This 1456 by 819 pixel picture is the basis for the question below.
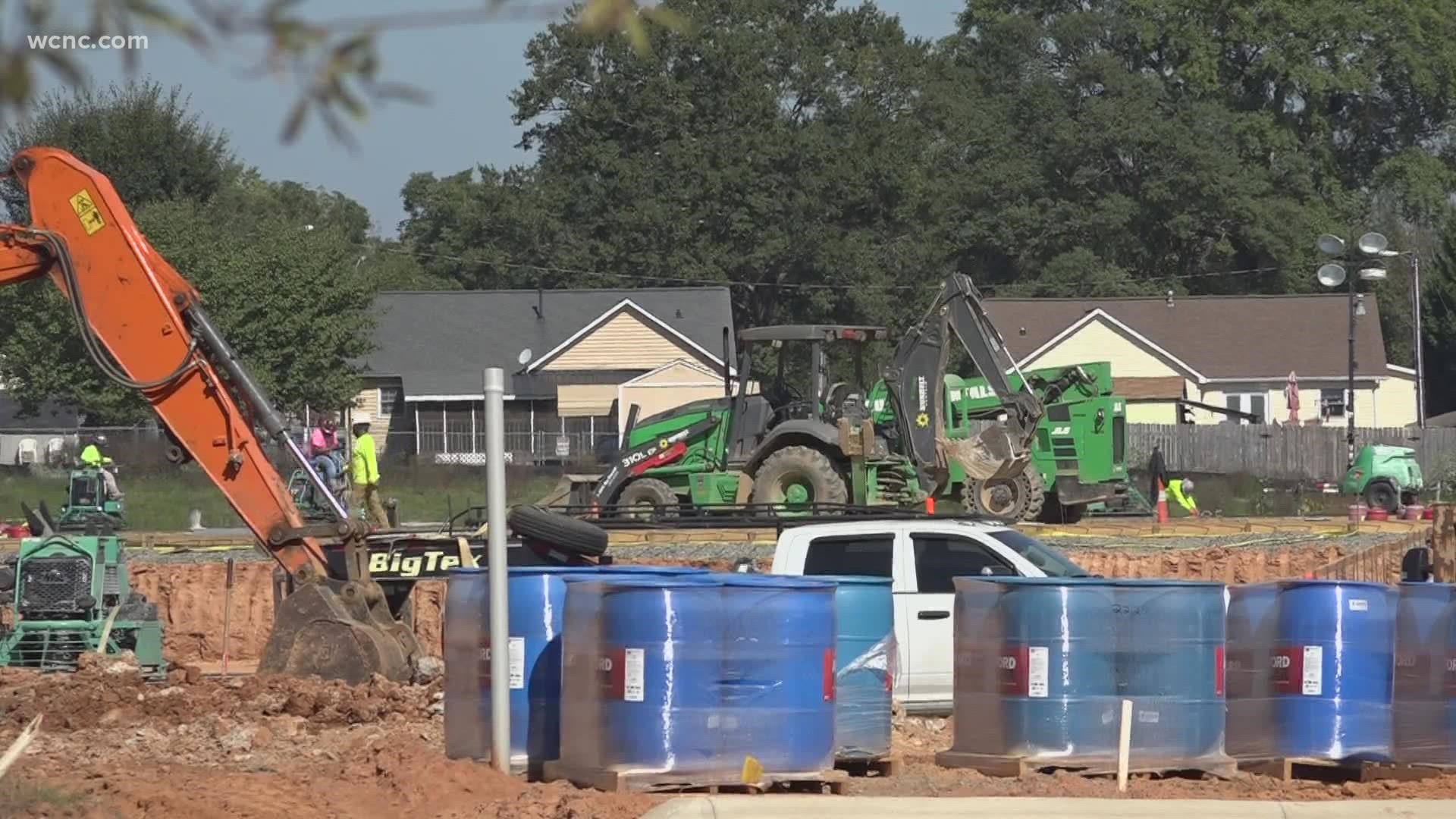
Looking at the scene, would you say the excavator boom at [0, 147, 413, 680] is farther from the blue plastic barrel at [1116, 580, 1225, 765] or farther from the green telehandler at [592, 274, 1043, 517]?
the green telehandler at [592, 274, 1043, 517]

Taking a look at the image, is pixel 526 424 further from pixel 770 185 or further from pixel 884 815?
pixel 884 815

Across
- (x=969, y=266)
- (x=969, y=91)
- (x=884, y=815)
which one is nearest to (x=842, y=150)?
(x=969, y=266)

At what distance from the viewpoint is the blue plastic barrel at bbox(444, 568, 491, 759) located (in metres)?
10.5

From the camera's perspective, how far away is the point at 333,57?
10.6 ft

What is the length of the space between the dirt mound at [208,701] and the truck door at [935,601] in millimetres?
3517

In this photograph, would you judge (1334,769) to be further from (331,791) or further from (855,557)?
(331,791)

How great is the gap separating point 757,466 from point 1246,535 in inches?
265

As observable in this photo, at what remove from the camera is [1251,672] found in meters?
11.2

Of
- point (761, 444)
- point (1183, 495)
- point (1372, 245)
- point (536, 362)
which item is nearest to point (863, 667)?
point (761, 444)

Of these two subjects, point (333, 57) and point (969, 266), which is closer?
point (333, 57)

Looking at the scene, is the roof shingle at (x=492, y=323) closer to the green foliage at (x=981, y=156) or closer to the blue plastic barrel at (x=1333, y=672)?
the green foliage at (x=981, y=156)

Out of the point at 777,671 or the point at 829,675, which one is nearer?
the point at 777,671

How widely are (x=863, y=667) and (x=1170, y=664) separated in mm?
1701

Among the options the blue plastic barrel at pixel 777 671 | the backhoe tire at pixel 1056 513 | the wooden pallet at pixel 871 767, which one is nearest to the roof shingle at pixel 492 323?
the backhoe tire at pixel 1056 513
